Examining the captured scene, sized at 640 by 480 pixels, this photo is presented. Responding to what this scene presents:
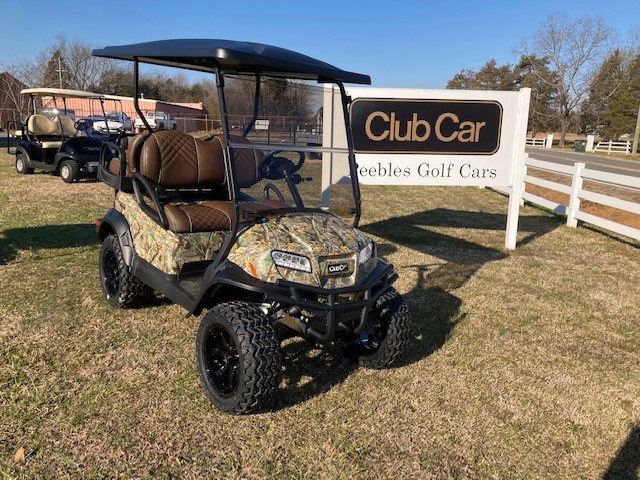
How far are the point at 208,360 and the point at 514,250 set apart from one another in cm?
523

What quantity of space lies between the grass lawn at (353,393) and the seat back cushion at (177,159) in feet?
3.66

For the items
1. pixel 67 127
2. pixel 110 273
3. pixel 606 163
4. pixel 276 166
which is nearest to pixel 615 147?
pixel 606 163

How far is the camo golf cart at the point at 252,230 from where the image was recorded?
2.84 m

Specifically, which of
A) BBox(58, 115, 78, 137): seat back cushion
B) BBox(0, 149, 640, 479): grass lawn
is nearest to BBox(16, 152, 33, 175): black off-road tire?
BBox(58, 115, 78, 137): seat back cushion

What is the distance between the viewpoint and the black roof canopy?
2.83 m

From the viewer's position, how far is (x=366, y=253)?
10.3 ft

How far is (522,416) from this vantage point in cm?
305

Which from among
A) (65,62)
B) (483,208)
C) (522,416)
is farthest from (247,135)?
(65,62)

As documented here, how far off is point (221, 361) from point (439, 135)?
464 centimetres

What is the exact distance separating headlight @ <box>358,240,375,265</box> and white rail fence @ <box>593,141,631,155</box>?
108 feet

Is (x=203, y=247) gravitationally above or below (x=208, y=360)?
above

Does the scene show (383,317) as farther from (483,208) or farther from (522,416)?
(483,208)

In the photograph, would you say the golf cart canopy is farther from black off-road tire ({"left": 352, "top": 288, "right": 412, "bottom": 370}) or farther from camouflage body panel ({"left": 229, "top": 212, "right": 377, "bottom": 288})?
black off-road tire ({"left": 352, "top": 288, "right": 412, "bottom": 370})

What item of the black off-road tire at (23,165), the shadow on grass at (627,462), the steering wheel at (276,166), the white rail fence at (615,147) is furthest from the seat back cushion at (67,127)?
the white rail fence at (615,147)
